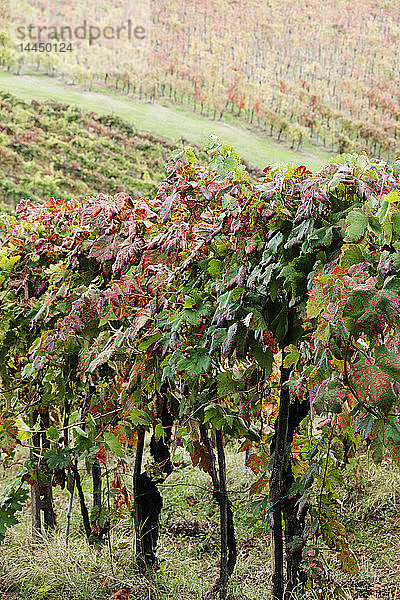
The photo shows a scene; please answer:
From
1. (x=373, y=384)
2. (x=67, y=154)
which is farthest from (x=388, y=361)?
(x=67, y=154)

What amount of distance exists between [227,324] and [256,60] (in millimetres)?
42204

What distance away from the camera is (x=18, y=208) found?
216 centimetres

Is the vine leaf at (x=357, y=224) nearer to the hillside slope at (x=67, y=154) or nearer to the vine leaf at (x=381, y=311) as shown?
the vine leaf at (x=381, y=311)

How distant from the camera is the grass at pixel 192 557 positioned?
6.07ft

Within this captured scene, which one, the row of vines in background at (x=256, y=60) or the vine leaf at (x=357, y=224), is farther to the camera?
the row of vines in background at (x=256, y=60)

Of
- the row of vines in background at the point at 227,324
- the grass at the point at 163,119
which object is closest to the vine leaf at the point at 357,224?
the row of vines in background at the point at 227,324

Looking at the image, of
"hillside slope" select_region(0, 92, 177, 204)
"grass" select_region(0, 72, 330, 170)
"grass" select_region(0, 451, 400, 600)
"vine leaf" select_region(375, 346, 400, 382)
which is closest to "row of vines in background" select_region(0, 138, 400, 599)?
"vine leaf" select_region(375, 346, 400, 382)

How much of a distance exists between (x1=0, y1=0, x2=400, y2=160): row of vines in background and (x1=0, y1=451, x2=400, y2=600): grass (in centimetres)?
2298

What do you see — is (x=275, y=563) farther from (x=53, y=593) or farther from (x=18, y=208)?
(x=18, y=208)

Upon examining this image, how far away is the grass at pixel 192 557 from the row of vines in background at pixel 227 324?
0.37ft

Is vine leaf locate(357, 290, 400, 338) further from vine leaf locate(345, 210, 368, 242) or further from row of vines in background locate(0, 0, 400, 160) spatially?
row of vines in background locate(0, 0, 400, 160)

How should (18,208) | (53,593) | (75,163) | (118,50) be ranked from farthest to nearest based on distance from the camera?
(118,50) → (75,163) → (18,208) → (53,593)

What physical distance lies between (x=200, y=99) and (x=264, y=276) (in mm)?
31323

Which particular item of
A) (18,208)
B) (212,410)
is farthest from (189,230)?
(18,208)
